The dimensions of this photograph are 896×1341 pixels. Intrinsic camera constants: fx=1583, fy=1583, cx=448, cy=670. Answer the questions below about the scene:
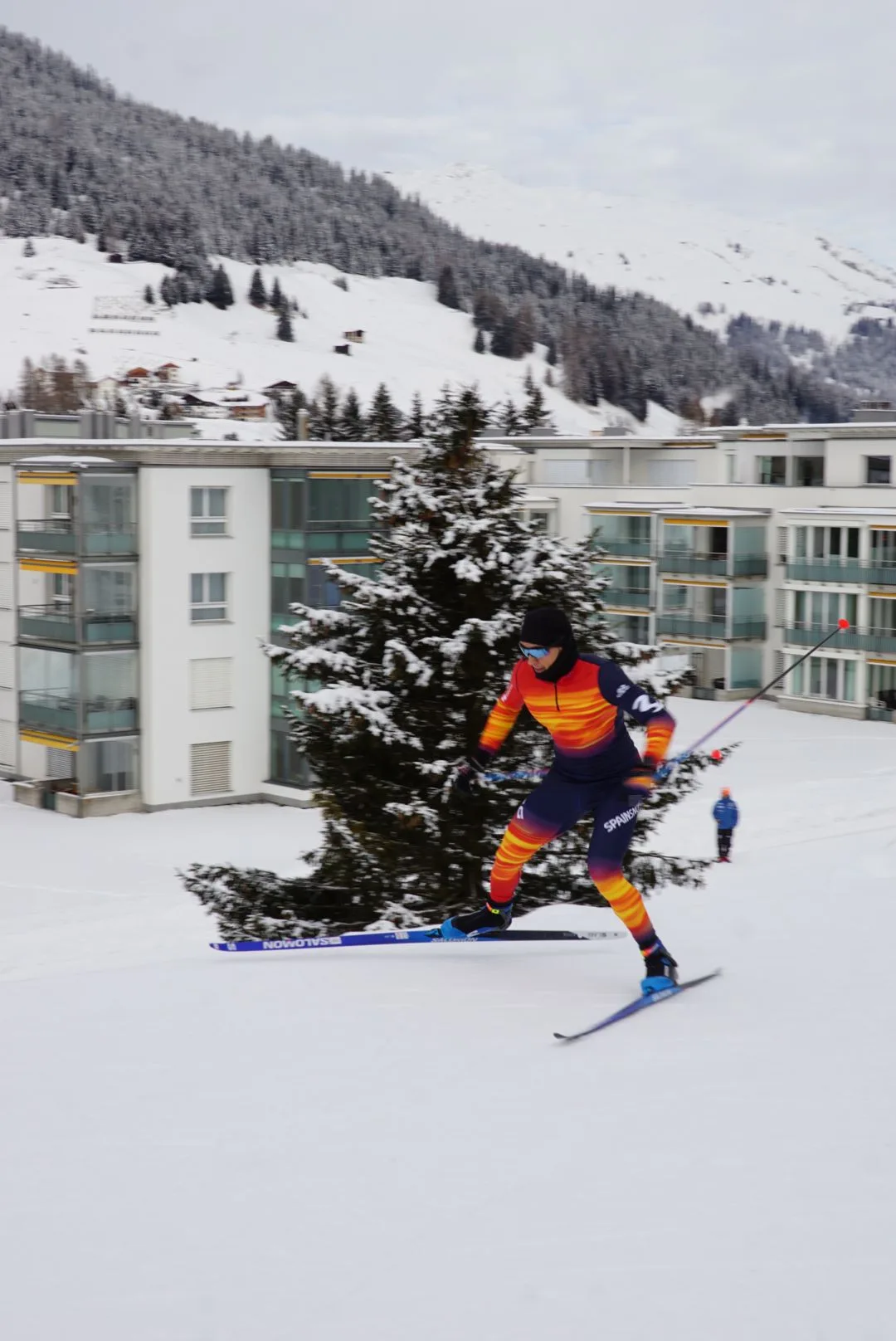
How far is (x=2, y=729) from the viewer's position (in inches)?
1578

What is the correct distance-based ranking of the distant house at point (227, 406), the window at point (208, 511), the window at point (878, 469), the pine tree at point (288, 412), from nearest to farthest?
the window at point (208, 511)
the window at point (878, 469)
the pine tree at point (288, 412)
the distant house at point (227, 406)

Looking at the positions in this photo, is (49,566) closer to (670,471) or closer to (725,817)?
(725,817)

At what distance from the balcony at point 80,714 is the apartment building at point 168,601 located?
0.04m

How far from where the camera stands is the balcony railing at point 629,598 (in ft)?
175

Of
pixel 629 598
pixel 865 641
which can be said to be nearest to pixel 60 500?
pixel 629 598

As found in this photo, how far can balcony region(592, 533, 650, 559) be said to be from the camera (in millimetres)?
53219

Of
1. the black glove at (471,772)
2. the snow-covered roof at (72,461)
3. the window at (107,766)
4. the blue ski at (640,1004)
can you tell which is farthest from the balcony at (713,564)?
the blue ski at (640,1004)

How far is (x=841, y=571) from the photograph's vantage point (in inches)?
1838

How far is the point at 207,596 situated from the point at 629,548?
65.5 ft

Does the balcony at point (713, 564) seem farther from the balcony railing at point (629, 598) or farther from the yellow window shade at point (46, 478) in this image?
the yellow window shade at point (46, 478)

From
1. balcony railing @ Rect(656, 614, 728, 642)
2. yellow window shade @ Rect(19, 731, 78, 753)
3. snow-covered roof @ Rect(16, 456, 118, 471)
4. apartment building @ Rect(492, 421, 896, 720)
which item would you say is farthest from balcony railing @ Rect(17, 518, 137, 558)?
balcony railing @ Rect(656, 614, 728, 642)

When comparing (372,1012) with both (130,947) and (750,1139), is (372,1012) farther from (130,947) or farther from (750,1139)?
(130,947)

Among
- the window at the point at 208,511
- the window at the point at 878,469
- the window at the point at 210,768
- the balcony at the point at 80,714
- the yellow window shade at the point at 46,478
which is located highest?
the window at the point at 878,469

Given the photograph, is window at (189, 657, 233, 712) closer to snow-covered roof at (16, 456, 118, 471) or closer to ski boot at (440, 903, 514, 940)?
snow-covered roof at (16, 456, 118, 471)
